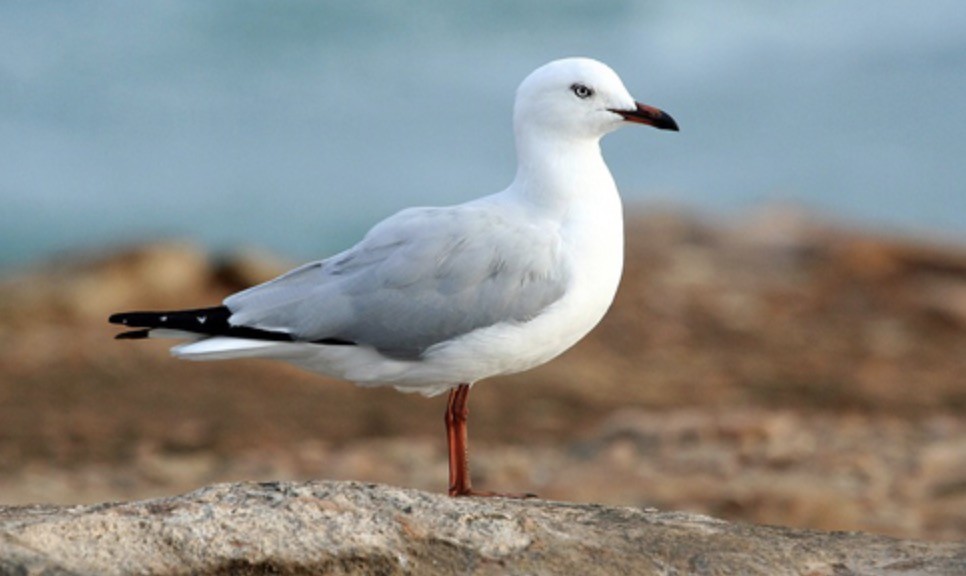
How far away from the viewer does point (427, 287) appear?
614cm

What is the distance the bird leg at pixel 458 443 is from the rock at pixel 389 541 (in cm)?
93

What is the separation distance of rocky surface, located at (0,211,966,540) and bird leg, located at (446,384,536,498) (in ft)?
11.1

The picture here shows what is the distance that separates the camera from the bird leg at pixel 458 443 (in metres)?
6.02

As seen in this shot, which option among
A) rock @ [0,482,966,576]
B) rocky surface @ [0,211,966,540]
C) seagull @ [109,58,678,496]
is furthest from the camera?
rocky surface @ [0,211,966,540]

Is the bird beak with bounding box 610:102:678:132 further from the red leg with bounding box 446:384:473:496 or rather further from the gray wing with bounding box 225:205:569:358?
the red leg with bounding box 446:384:473:496

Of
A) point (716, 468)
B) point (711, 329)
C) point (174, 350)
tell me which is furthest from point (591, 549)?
point (711, 329)

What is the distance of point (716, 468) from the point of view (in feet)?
34.4

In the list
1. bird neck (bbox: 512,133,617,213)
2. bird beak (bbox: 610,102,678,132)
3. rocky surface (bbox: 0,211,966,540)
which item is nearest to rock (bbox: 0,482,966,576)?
bird neck (bbox: 512,133,617,213)

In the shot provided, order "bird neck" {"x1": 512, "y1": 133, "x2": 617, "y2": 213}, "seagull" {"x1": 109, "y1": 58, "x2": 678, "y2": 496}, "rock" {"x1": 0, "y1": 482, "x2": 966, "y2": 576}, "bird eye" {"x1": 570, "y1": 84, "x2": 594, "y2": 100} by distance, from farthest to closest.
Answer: "bird eye" {"x1": 570, "y1": 84, "x2": 594, "y2": 100}, "bird neck" {"x1": 512, "y1": 133, "x2": 617, "y2": 213}, "seagull" {"x1": 109, "y1": 58, "x2": 678, "y2": 496}, "rock" {"x1": 0, "y1": 482, "x2": 966, "y2": 576}

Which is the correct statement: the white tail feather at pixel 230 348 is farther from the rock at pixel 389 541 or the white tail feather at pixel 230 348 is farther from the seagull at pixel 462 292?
the rock at pixel 389 541

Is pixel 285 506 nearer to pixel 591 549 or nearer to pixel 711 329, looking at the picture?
pixel 591 549

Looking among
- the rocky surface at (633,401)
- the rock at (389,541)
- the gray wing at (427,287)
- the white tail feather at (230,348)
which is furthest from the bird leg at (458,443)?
the rocky surface at (633,401)

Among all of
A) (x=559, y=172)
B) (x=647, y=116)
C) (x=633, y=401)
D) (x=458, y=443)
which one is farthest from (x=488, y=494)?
(x=633, y=401)

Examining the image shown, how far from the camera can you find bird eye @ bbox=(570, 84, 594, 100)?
20.8ft
